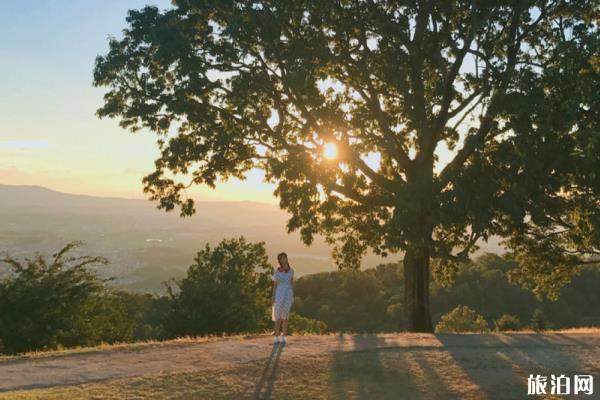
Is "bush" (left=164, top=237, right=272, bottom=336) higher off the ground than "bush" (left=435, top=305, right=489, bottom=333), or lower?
higher

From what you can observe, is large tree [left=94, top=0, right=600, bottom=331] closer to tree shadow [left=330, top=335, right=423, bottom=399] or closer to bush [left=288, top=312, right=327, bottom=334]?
tree shadow [left=330, top=335, right=423, bottom=399]

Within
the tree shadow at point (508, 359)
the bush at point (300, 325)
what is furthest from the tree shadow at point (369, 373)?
the bush at point (300, 325)

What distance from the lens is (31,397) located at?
10.4 m

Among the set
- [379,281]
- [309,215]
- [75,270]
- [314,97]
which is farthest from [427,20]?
[379,281]

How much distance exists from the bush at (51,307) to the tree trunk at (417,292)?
1367cm

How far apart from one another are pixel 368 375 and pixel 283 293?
3.54 m

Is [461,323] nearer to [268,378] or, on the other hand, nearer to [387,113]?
[387,113]

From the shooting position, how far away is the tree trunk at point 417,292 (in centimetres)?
2148

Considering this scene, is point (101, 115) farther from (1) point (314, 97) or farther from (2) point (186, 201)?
(1) point (314, 97)

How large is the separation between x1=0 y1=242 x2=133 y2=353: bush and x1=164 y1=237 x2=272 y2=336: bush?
4.13m

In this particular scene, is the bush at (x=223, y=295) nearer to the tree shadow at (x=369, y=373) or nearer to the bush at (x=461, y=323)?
the tree shadow at (x=369, y=373)

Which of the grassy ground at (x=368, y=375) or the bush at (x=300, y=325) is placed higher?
the grassy ground at (x=368, y=375)

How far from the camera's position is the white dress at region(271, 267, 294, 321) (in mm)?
14711

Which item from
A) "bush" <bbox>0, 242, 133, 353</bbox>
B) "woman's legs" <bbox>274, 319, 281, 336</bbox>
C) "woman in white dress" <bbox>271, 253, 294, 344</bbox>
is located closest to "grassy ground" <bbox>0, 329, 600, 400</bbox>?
"woman's legs" <bbox>274, 319, 281, 336</bbox>
